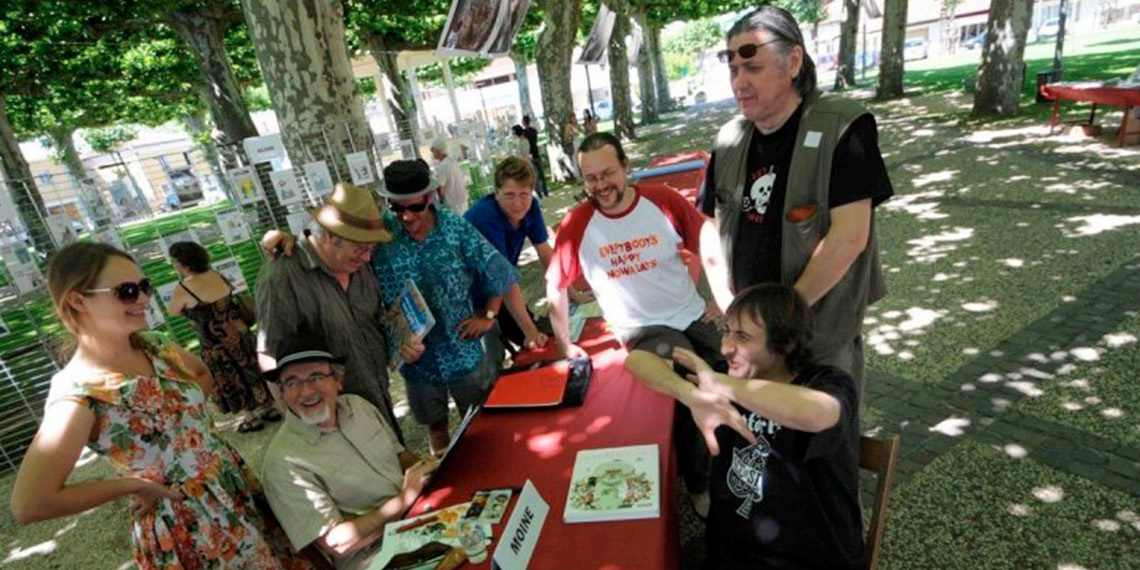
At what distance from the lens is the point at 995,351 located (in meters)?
→ 4.08

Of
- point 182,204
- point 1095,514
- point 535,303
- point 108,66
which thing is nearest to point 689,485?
point 1095,514

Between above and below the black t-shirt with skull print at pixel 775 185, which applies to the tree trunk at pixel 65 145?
above

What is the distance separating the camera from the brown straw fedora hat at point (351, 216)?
2.39 metres

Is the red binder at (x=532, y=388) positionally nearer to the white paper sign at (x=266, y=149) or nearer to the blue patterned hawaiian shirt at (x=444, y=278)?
the blue patterned hawaiian shirt at (x=444, y=278)

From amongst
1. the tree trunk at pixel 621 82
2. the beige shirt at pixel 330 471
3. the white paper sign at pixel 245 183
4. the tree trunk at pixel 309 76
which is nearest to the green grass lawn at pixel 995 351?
the beige shirt at pixel 330 471

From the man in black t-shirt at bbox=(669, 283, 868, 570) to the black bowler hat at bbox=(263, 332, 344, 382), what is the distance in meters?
1.38

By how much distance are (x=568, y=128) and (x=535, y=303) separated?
27.1 ft

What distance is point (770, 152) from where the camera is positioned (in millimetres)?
2238

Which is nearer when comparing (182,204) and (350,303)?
(350,303)

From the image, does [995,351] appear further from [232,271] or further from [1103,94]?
[1103,94]

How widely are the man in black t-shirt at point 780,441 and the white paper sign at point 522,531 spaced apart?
1.97ft

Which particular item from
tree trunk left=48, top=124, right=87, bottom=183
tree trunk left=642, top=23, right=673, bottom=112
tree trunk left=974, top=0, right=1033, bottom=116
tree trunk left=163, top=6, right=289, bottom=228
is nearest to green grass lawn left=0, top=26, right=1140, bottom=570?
tree trunk left=974, top=0, right=1033, bottom=116

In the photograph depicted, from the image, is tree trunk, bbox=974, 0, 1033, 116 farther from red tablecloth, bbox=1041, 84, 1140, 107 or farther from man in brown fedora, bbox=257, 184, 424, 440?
man in brown fedora, bbox=257, 184, 424, 440

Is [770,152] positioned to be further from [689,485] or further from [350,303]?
[350,303]
